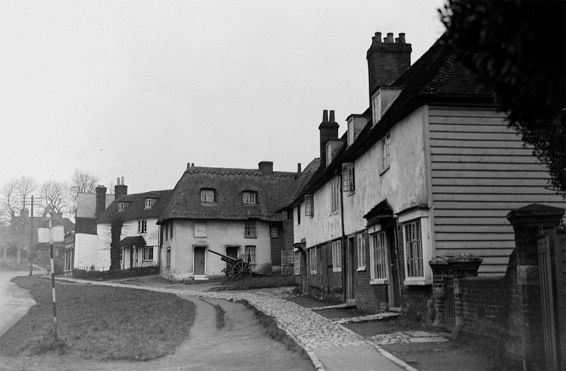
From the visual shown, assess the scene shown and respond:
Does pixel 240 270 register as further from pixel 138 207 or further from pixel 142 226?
pixel 138 207

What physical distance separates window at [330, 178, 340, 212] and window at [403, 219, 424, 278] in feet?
25.1

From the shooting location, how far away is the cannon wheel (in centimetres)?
3897

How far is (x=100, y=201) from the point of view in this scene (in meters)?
62.0

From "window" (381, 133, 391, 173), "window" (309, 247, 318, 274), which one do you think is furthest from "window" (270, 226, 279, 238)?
"window" (381, 133, 391, 173)

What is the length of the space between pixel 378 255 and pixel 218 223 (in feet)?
93.6

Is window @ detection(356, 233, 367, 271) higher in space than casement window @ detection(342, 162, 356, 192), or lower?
lower

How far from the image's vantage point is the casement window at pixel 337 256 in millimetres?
22328

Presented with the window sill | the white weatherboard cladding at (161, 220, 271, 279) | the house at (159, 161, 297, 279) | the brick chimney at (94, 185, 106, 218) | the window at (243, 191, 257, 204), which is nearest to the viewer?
the window sill

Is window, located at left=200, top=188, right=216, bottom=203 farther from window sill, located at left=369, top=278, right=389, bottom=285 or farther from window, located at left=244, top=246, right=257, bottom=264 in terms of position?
window sill, located at left=369, top=278, right=389, bottom=285

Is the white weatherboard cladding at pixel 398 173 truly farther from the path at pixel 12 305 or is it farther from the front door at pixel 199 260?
the front door at pixel 199 260

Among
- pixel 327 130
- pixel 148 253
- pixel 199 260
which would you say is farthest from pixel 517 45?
pixel 148 253

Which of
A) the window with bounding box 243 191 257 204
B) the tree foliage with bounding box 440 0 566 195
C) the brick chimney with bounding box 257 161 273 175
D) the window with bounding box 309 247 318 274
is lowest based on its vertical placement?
the window with bounding box 309 247 318 274

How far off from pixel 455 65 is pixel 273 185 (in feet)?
115

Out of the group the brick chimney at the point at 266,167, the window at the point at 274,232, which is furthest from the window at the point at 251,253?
the brick chimney at the point at 266,167
